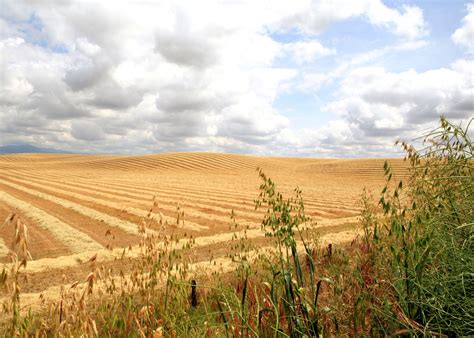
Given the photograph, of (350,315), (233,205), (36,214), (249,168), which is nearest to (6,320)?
(350,315)

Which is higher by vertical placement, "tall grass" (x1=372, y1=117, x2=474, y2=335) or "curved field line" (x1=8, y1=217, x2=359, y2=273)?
→ "tall grass" (x1=372, y1=117, x2=474, y2=335)

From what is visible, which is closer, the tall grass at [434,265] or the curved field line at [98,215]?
the tall grass at [434,265]

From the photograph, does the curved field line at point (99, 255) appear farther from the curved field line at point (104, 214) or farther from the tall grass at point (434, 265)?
the tall grass at point (434, 265)

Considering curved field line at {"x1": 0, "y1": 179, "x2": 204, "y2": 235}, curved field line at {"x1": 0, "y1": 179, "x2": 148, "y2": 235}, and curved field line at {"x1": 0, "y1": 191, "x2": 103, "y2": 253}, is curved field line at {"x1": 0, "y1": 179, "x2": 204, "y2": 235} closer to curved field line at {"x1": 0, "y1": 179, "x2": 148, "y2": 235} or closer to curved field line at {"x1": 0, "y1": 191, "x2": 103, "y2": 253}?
curved field line at {"x1": 0, "y1": 179, "x2": 148, "y2": 235}

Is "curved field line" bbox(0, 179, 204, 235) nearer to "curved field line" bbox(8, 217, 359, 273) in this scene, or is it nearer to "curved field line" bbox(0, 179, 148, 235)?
"curved field line" bbox(0, 179, 148, 235)

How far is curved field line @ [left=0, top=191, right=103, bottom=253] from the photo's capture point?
11.6 m

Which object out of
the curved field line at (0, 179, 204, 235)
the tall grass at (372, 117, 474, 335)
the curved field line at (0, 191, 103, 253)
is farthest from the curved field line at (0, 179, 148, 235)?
the tall grass at (372, 117, 474, 335)

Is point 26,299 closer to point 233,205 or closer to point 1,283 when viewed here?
point 1,283

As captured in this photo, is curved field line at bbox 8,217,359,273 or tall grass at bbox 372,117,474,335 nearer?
tall grass at bbox 372,117,474,335

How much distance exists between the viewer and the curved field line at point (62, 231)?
38.1 ft

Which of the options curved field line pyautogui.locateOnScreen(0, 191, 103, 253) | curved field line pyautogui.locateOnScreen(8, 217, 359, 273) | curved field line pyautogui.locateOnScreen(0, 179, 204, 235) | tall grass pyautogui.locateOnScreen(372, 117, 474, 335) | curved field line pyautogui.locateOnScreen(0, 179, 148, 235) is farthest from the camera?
curved field line pyautogui.locateOnScreen(0, 179, 204, 235)

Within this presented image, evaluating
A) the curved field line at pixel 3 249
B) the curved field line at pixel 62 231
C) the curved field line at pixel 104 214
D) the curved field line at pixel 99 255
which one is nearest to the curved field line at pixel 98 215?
the curved field line at pixel 104 214

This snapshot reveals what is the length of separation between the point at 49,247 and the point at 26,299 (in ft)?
17.4

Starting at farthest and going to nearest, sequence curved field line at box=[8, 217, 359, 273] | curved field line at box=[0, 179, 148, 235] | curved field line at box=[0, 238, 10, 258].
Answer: curved field line at box=[0, 179, 148, 235] → curved field line at box=[0, 238, 10, 258] → curved field line at box=[8, 217, 359, 273]
